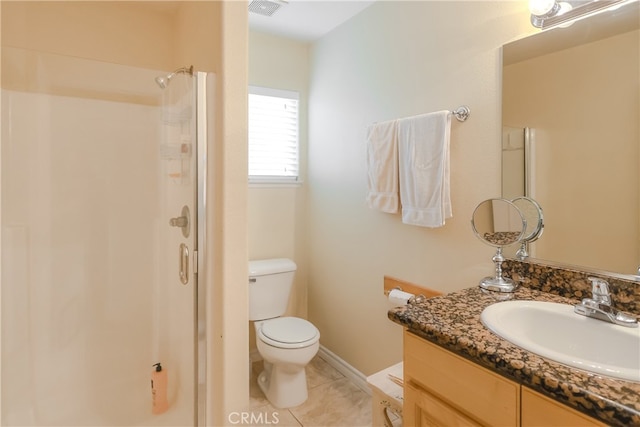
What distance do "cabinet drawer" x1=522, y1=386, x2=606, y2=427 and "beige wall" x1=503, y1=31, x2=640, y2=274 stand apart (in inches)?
25.8

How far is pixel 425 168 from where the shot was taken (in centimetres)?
173

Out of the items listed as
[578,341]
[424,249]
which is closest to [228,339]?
[424,249]

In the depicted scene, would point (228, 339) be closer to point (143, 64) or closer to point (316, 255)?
point (316, 255)

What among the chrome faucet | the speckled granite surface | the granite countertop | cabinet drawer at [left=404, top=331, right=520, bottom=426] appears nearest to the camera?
the granite countertop

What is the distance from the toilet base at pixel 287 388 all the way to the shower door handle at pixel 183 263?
854mm

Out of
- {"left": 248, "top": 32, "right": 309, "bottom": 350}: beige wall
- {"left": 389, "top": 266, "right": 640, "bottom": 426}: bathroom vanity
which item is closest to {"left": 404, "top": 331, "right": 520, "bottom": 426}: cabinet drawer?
{"left": 389, "top": 266, "right": 640, "bottom": 426}: bathroom vanity

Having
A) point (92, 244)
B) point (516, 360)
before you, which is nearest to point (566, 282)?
point (516, 360)

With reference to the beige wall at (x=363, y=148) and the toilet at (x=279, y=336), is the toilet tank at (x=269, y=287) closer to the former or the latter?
the toilet at (x=279, y=336)

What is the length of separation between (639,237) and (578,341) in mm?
391

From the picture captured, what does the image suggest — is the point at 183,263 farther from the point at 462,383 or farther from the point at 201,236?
the point at 462,383

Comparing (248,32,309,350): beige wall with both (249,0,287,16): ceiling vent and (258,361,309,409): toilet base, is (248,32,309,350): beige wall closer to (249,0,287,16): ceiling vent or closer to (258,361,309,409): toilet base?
(249,0,287,16): ceiling vent

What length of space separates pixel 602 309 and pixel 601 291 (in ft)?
0.19

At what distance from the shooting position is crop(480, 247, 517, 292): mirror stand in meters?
1.30

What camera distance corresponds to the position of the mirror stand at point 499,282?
4.28 feet
